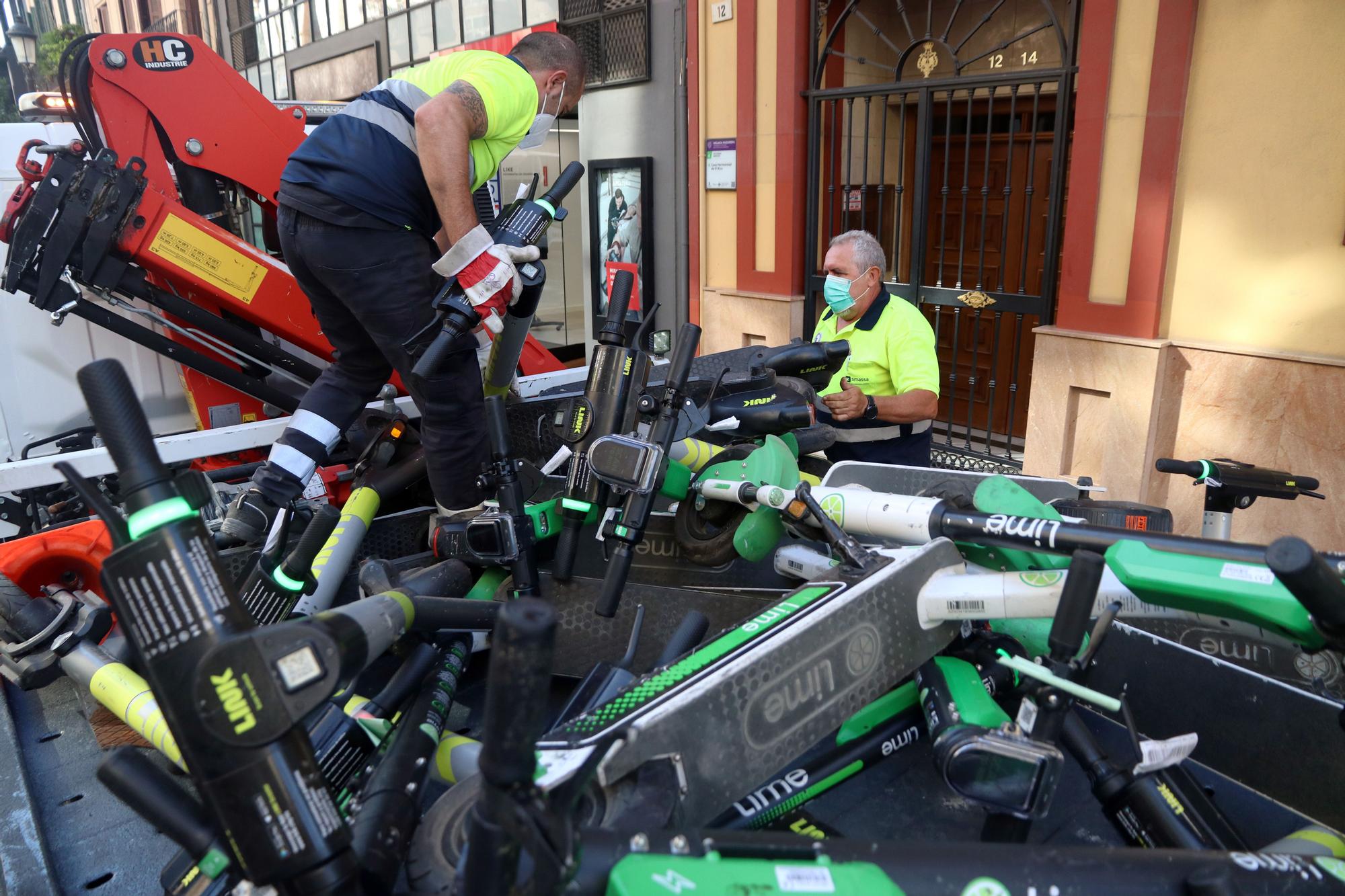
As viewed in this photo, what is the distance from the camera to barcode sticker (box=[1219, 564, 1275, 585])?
1254mm

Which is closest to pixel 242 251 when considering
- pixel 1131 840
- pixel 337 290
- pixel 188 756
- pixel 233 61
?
pixel 337 290

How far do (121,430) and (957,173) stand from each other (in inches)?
244

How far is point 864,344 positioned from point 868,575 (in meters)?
2.16

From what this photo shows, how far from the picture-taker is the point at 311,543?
202cm

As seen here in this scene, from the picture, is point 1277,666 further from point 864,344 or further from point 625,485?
point 864,344

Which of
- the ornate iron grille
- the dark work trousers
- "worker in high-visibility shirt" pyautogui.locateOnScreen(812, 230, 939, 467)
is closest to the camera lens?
the dark work trousers

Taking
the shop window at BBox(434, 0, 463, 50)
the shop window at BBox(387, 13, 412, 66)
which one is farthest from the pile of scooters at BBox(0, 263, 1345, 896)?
the shop window at BBox(387, 13, 412, 66)

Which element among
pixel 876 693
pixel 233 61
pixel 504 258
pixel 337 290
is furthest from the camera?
pixel 233 61

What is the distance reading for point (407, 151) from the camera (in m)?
2.77

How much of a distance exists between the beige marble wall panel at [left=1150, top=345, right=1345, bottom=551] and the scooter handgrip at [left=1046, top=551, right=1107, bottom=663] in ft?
12.7

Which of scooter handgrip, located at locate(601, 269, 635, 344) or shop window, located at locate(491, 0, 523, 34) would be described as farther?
shop window, located at locate(491, 0, 523, 34)

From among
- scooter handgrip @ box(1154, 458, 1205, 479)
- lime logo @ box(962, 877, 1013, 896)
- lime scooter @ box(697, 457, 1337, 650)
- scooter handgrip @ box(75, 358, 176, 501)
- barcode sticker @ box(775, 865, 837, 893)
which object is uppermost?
scooter handgrip @ box(75, 358, 176, 501)

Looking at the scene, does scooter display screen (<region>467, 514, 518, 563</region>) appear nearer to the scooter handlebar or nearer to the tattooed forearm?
the scooter handlebar

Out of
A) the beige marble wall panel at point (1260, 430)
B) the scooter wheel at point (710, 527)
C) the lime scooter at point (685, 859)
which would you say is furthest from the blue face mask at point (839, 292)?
the lime scooter at point (685, 859)
